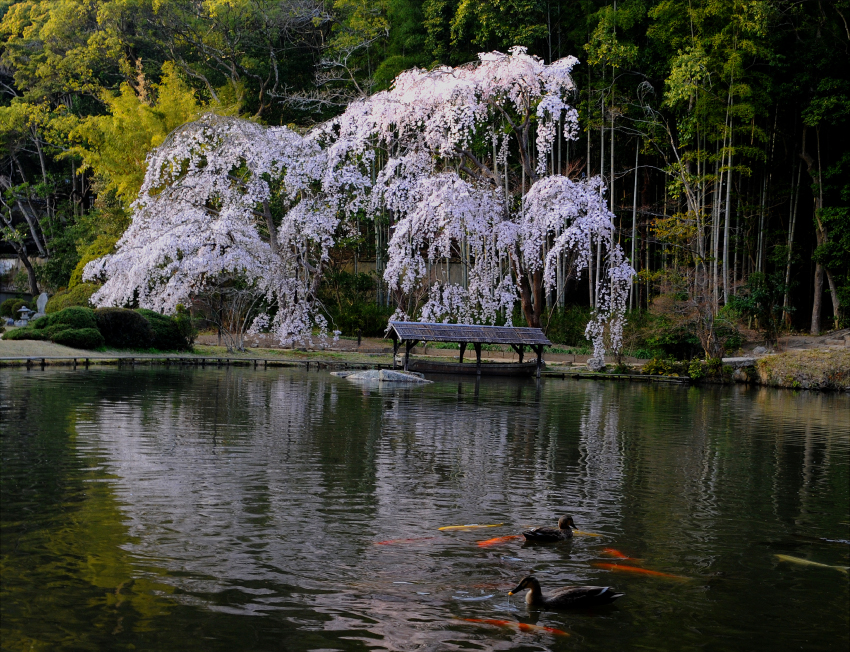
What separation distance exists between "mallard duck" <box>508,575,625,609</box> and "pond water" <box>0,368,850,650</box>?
103 mm

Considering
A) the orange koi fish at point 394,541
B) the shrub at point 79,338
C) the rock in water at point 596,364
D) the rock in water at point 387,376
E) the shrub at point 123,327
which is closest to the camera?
the orange koi fish at point 394,541

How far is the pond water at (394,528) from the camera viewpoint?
6.19 m

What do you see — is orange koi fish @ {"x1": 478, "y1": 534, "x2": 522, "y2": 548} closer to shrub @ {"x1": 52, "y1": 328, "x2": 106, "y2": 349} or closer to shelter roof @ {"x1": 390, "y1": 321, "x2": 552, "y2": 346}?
shelter roof @ {"x1": 390, "y1": 321, "x2": 552, "y2": 346}

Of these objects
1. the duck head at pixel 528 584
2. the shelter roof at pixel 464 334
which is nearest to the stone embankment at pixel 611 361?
the shelter roof at pixel 464 334

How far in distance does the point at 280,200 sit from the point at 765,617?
1128 inches

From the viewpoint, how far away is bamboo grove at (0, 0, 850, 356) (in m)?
29.8

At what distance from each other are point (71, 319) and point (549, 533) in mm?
21520

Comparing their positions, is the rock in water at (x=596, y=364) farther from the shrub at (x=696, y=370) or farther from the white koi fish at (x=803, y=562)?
the white koi fish at (x=803, y=562)

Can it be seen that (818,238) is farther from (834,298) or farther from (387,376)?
(387,376)

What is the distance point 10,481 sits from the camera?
9.66 m

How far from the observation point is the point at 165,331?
91.5 feet

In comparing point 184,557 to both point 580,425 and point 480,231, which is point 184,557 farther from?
point 480,231

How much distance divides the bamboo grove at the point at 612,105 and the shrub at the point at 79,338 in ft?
29.9

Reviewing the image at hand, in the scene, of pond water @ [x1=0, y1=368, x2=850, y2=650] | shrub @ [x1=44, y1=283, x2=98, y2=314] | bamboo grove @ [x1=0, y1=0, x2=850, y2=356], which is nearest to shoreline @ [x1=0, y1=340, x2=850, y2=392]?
bamboo grove @ [x1=0, y1=0, x2=850, y2=356]
